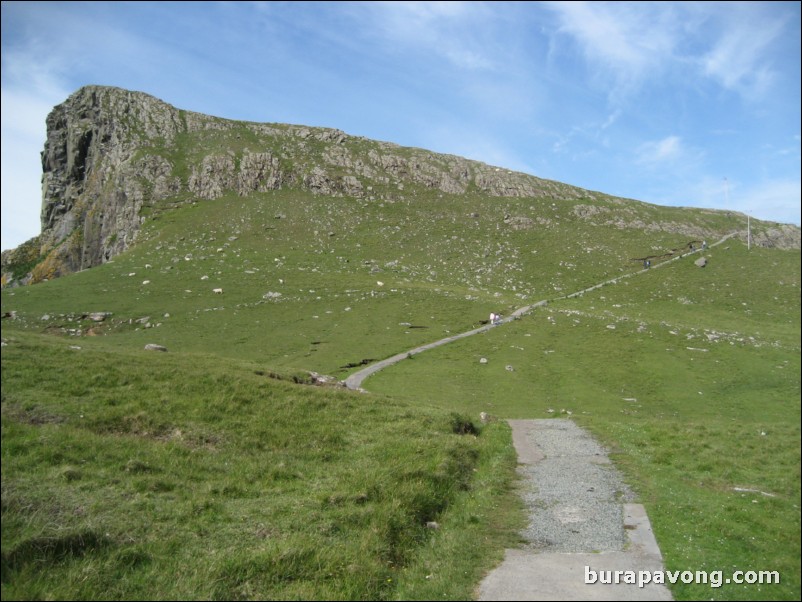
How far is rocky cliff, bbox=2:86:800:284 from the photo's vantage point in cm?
9525

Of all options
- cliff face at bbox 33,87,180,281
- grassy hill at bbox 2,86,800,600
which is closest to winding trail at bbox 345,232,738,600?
grassy hill at bbox 2,86,800,600

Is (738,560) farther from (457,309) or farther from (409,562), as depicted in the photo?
(457,309)

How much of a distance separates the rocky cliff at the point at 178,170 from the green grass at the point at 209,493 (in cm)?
8151

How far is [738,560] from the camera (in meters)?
7.90

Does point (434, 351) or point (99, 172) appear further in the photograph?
point (99, 172)

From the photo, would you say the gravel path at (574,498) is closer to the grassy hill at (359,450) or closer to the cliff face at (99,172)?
the grassy hill at (359,450)

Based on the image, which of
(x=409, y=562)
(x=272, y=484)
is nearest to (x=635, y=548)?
(x=409, y=562)

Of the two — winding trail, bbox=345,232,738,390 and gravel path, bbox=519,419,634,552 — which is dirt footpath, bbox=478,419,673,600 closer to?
gravel path, bbox=519,419,634,552

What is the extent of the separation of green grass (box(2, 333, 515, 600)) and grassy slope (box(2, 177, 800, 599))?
0.36 feet

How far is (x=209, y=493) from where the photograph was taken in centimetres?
1127

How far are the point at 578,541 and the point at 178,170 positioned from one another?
114 meters

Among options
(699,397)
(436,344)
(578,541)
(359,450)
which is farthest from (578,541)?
(436,344)

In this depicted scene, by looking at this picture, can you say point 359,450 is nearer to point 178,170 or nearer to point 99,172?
point 178,170

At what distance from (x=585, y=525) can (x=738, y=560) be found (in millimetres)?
3721
